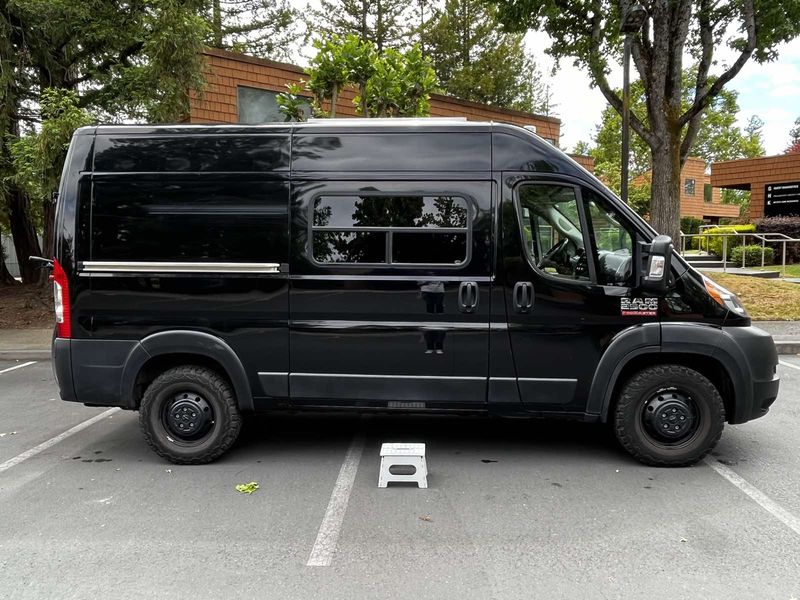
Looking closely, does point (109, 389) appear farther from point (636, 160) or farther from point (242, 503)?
point (636, 160)

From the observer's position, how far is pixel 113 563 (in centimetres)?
324

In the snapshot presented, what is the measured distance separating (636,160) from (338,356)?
127 feet

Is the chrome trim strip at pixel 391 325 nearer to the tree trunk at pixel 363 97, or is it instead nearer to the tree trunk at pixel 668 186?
the tree trunk at pixel 363 97

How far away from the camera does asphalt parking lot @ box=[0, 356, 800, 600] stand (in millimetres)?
3051

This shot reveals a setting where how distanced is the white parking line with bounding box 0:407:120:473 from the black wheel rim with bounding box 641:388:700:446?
5049 millimetres

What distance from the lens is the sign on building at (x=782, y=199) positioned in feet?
82.6

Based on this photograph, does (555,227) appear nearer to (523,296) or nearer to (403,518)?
(523,296)

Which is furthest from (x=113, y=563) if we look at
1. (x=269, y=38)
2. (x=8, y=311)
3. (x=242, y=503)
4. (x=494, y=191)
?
(x=269, y=38)

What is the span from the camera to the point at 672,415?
14.5 ft

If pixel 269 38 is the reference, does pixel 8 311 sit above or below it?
below

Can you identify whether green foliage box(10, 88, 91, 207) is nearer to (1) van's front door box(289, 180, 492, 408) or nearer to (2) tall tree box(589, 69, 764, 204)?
(1) van's front door box(289, 180, 492, 408)

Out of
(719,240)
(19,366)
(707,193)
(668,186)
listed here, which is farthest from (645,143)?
(707,193)

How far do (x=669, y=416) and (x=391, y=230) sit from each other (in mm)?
2506

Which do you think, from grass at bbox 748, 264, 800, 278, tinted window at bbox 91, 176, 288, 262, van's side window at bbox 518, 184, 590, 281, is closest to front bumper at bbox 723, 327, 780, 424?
van's side window at bbox 518, 184, 590, 281
